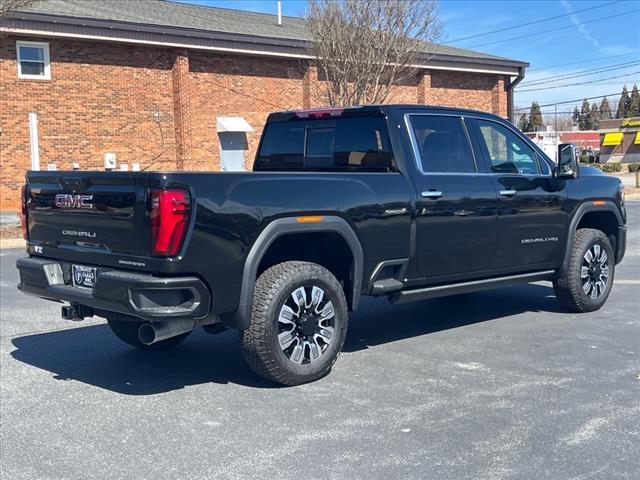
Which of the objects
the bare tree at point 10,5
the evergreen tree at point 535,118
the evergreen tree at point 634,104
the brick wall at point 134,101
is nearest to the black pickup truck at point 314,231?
the bare tree at point 10,5

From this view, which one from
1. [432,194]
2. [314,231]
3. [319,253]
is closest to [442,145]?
[432,194]

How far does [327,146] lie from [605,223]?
351 cm

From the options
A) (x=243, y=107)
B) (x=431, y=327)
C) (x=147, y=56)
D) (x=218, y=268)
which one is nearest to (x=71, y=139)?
(x=147, y=56)

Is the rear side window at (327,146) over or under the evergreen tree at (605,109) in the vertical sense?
under

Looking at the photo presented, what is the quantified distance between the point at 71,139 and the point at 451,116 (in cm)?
1657

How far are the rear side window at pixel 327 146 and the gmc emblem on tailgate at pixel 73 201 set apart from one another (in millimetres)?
2247

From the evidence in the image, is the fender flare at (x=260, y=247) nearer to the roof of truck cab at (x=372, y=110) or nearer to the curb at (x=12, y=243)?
the roof of truck cab at (x=372, y=110)

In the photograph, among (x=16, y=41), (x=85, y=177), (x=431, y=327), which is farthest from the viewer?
(x=16, y=41)

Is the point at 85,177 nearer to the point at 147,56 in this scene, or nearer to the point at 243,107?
the point at 147,56

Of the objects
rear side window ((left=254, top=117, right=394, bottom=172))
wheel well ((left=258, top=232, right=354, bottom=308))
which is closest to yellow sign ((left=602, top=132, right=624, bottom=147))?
rear side window ((left=254, top=117, right=394, bottom=172))

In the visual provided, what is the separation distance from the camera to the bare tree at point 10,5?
626 inches

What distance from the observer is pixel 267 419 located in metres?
4.75

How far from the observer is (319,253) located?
5910mm

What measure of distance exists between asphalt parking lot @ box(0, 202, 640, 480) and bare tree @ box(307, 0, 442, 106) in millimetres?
14505
